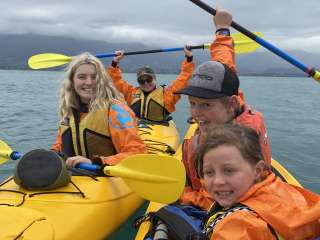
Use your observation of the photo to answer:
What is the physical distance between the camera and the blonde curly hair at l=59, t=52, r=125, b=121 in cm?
322

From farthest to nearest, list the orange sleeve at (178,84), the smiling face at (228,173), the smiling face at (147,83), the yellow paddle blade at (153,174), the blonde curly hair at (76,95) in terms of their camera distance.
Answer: the smiling face at (147,83)
the orange sleeve at (178,84)
the blonde curly hair at (76,95)
the yellow paddle blade at (153,174)
the smiling face at (228,173)

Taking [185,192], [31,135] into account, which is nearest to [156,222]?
[185,192]

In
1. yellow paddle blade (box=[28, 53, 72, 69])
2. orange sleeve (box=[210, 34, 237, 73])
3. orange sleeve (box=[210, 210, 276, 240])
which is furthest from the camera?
yellow paddle blade (box=[28, 53, 72, 69])

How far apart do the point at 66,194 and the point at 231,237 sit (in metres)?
1.52

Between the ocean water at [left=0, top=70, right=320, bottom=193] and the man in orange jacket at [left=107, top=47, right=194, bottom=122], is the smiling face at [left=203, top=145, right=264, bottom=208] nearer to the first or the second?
the ocean water at [left=0, top=70, right=320, bottom=193]

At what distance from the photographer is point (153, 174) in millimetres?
2686

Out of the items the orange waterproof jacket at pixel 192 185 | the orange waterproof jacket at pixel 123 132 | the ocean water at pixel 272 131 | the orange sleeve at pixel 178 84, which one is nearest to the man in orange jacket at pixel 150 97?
the orange sleeve at pixel 178 84

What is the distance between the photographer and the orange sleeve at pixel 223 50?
3.06 meters

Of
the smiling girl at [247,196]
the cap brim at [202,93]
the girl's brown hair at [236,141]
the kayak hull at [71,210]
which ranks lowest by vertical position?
the kayak hull at [71,210]

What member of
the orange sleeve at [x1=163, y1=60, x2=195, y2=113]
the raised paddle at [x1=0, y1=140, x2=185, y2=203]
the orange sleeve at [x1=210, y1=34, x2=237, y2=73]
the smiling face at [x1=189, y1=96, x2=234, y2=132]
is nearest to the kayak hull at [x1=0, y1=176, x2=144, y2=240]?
the raised paddle at [x1=0, y1=140, x2=185, y2=203]

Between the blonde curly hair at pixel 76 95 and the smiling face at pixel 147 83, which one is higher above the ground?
the blonde curly hair at pixel 76 95

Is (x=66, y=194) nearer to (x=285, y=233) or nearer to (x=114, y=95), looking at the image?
(x=114, y=95)

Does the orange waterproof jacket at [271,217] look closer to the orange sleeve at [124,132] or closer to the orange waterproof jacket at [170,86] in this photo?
the orange sleeve at [124,132]

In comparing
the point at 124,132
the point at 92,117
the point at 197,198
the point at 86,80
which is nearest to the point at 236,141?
the point at 197,198
